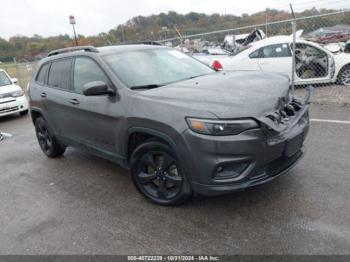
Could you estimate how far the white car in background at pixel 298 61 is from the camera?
30.0 feet

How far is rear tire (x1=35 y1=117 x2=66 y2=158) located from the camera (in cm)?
557

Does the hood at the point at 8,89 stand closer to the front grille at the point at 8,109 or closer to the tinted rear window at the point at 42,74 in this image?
the front grille at the point at 8,109

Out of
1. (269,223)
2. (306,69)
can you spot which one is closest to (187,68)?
(269,223)

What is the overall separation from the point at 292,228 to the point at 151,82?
2.12 meters

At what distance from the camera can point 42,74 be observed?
557cm

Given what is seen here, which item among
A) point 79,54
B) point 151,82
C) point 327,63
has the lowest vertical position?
point 327,63

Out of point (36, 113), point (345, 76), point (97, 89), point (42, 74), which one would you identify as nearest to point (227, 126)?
point (97, 89)

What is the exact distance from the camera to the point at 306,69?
937 cm

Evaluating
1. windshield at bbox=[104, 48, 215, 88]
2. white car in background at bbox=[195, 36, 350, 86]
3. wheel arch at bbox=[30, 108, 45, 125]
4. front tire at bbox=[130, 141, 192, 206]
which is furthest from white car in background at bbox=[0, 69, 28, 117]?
front tire at bbox=[130, 141, 192, 206]

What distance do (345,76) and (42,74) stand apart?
299 inches

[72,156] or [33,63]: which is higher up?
[33,63]

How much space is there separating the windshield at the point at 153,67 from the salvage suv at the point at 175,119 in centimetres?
1

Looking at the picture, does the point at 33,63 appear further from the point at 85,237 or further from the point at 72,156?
the point at 85,237

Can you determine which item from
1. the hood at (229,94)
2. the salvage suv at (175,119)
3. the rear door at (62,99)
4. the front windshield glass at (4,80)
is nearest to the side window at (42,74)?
the rear door at (62,99)
